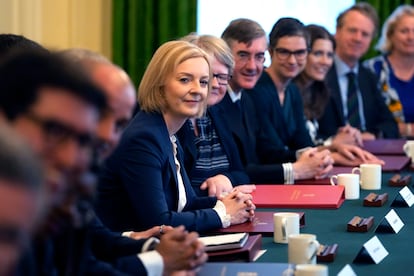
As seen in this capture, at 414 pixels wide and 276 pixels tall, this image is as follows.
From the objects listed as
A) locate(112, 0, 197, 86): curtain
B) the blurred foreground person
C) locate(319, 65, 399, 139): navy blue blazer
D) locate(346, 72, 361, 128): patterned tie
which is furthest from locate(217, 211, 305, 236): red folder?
locate(112, 0, 197, 86): curtain

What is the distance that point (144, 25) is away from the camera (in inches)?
273

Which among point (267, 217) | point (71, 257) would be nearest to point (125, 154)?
point (267, 217)

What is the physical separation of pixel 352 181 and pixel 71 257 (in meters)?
2.02

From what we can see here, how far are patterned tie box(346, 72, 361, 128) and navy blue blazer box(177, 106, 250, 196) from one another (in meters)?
1.95

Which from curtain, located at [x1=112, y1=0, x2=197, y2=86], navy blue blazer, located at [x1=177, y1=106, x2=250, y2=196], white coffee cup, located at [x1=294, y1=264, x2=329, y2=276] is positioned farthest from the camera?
curtain, located at [x1=112, y1=0, x2=197, y2=86]

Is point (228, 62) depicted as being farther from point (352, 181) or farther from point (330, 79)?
point (330, 79)

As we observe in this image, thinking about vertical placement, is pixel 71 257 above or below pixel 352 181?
above

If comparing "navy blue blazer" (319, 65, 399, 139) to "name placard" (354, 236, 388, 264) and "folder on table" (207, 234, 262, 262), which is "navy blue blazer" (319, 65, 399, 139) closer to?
"name placard" (354, 236, 388, 264)

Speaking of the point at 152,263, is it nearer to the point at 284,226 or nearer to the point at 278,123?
the point at 284,226

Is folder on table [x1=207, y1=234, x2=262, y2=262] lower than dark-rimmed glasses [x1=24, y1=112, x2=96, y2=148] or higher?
lower

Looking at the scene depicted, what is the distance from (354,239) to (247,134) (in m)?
1.61

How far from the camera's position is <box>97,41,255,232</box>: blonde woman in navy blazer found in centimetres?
296

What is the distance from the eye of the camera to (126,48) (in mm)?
7000

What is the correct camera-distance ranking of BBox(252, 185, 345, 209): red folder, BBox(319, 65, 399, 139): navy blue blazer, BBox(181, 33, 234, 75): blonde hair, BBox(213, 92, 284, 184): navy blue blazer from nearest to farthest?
1. BBox(252, 185, 345, 209): red folder
2. BBox(181, 33, 234, 75): blonde hair
3. BBox(213, 92, 284, 184): navy blue blazer
4. BBox(319, 65, 399, 139): navy blue blazer
